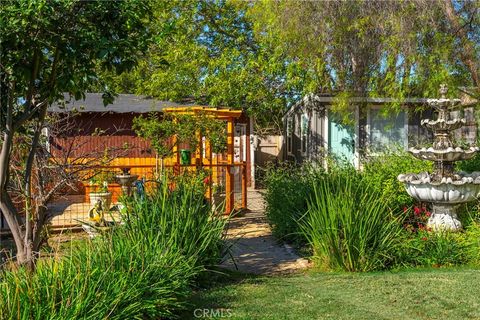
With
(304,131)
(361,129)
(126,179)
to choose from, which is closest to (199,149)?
(126,179)

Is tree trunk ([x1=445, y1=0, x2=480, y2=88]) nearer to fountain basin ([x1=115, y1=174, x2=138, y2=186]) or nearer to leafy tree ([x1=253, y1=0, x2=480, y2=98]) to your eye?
leafy tree ([x1=253, y1=0, x2=480, y2=98])

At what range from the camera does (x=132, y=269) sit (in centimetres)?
466

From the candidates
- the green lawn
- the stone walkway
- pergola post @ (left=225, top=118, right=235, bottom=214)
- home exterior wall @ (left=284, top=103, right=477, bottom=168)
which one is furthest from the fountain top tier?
home exterior wall @ (left=284, top=103, right=477, bottom=168)

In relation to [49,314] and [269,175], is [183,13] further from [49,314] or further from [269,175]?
[49,314]

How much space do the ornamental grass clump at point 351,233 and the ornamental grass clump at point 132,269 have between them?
1402mm

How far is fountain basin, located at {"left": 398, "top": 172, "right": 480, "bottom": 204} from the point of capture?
811 cm

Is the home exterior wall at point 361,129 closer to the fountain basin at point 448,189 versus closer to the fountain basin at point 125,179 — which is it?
the fountain basin at point 125,179

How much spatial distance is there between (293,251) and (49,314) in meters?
5.08

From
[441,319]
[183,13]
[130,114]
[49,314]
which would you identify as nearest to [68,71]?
[49,314]

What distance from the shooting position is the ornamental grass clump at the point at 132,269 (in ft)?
12.6

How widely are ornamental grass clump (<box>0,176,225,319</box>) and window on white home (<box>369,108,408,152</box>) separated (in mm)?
10166

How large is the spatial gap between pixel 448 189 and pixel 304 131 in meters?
9.91

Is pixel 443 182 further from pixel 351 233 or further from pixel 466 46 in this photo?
pixel 466 46

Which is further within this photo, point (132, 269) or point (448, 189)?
point (448, 189)
